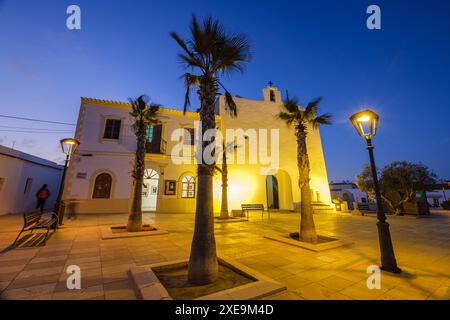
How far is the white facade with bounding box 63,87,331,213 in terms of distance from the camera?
12305 millimetres

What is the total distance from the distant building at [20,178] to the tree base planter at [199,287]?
42.5ft

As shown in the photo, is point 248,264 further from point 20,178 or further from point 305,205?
point 20,178

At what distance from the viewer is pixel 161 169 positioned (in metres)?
13.9

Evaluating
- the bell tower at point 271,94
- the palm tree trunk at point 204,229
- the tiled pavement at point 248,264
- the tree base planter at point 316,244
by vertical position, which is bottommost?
the tiled pavement at point 248,264

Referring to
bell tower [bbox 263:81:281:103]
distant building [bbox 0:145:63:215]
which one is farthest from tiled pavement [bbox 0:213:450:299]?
bell tower [bbox 263:81:281:103]

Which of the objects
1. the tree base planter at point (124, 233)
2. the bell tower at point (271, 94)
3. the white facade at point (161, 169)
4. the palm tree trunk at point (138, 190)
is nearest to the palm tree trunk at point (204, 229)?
the tree base planter at point (124, 233)

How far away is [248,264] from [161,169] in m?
11.3

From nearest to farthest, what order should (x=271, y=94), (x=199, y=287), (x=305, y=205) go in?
1. (x=199, y=287)
2. (x=305, y=205)
3. (x=271, y=94)

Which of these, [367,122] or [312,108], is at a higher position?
[312,108]

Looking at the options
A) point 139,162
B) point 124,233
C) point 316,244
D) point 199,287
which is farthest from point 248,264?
point 139,162

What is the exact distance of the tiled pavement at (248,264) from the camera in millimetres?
2803

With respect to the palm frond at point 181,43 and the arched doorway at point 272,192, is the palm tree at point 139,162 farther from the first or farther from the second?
the arched doorway at point 272,192

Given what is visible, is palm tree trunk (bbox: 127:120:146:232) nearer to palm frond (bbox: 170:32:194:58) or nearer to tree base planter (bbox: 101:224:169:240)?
tree base planter (bbox: 101:224:169:240)

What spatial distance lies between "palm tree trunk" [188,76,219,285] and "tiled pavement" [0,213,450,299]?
3.25 ft
